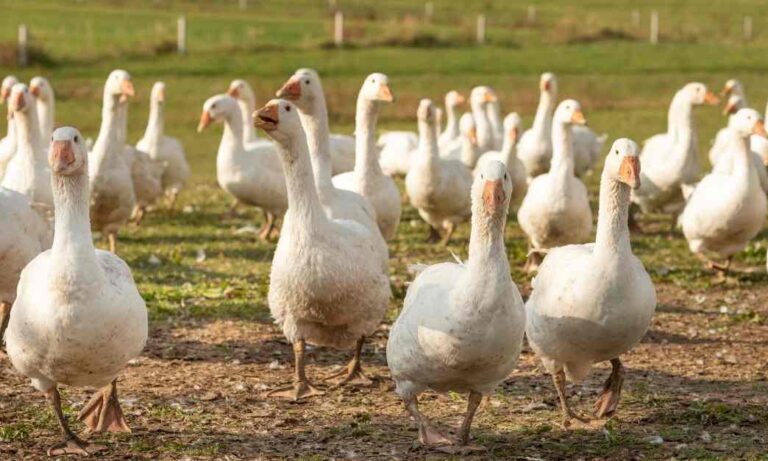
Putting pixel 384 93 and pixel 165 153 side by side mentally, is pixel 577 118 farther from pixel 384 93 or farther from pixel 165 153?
pixel 165 153

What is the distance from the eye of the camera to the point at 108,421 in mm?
8398

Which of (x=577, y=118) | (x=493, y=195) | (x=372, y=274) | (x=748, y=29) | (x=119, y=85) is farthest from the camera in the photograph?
(x=748, y=29)

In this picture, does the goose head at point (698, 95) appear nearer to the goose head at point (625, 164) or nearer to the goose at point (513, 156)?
the goose at point (513, 156)

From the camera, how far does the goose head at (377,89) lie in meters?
12.3

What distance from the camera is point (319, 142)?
36.9 feet


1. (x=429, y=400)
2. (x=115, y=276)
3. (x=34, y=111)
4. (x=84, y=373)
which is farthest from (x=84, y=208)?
(x=34, y=111)

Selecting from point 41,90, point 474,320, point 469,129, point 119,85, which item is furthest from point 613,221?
point 469,129

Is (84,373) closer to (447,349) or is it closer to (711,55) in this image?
(447,349)

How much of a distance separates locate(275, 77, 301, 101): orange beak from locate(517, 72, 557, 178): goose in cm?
949

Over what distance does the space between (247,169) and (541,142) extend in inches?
213

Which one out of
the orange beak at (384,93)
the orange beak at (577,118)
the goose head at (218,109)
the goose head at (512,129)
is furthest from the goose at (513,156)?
the orange beak at (384,93)

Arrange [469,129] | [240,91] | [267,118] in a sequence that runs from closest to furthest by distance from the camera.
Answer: [267,118] < [469,129] < [240,91]

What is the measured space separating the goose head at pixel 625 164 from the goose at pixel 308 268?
78.0 inches

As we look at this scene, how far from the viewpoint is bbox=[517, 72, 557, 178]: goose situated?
20109 mm
